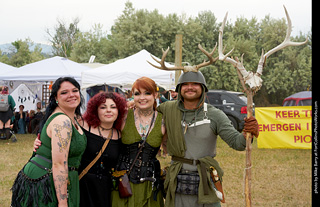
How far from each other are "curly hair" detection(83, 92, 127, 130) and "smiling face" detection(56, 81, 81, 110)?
0.27m

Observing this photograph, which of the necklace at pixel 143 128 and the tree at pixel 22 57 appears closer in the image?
the necklace at pixel 143 128

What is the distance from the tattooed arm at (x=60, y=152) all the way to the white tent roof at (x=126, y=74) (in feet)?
25.9

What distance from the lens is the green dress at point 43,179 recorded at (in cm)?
274

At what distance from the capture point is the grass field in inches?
241

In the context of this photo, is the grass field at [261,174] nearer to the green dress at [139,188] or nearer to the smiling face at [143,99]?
the green dress at [139,188]

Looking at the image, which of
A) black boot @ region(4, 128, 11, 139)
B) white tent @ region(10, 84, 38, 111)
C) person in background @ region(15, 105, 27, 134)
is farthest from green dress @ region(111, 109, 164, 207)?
white tent @ region(10, 84, 38, 111)

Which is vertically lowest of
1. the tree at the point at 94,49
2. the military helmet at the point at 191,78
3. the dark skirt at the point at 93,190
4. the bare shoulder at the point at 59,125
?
the dark skirt at the point at 93,190

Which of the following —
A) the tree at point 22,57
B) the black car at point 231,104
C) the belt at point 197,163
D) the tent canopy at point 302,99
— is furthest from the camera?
the tree at point 22,57

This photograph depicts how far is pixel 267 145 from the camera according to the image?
10.7m

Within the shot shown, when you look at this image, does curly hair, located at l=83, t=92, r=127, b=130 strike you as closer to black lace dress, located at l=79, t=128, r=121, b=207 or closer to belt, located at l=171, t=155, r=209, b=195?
black lace dress, located at l=79, t=128, r=121, b=207

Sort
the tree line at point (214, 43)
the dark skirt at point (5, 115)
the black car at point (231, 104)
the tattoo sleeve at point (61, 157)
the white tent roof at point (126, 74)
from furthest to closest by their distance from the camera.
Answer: the tree line at point (214, 43) < the black car at point (231, 104) < the dark skirt at point (5, 115) < the white tent roof at point (126, 74) < the tattoo sleeve at point (61, 157)

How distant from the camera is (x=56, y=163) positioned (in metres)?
2.70

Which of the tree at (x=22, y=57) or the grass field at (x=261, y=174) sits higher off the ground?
the tree at (x=22, y=57)

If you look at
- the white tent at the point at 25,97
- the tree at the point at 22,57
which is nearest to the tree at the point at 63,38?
the tree at the point at 22,57
